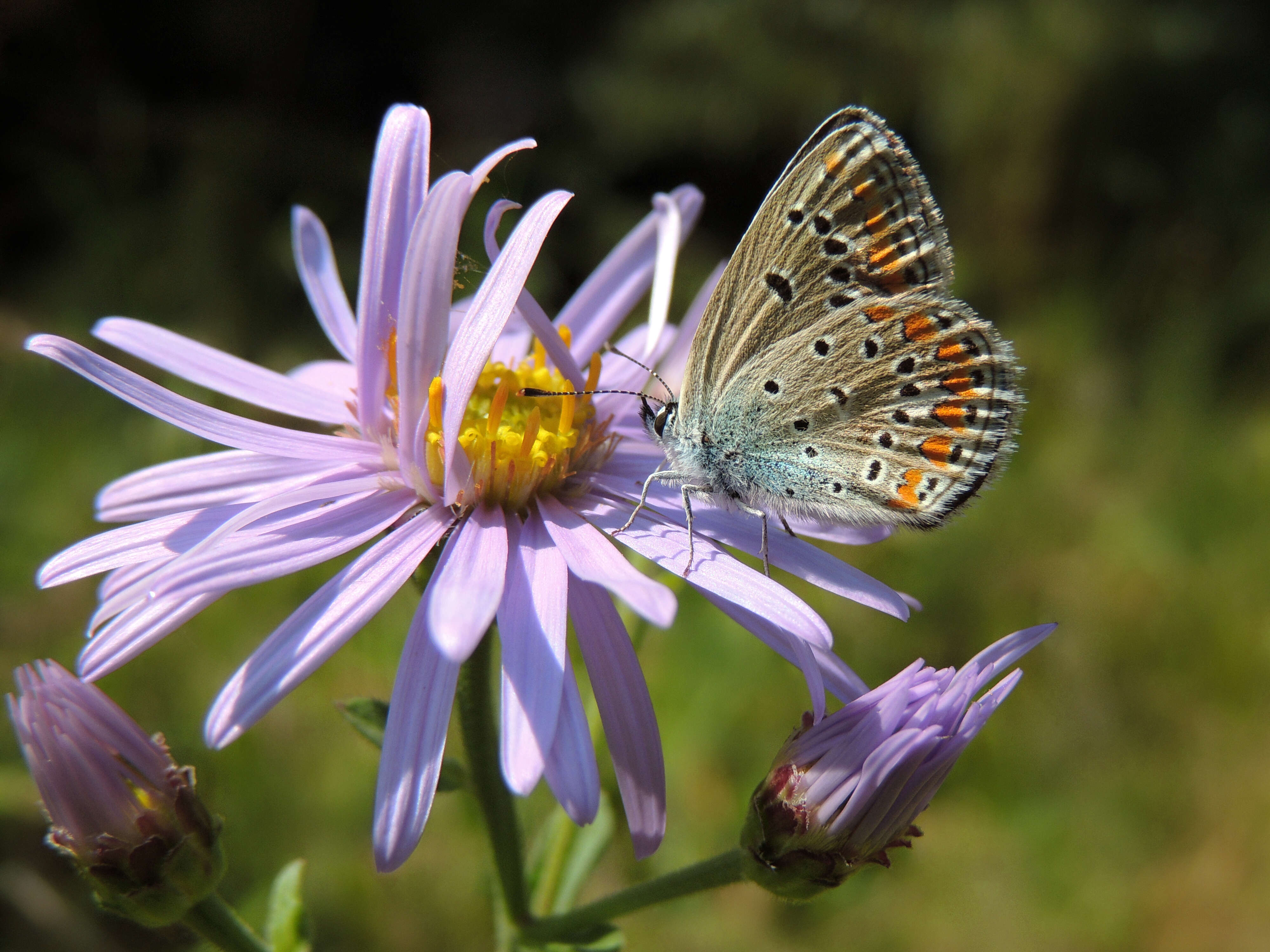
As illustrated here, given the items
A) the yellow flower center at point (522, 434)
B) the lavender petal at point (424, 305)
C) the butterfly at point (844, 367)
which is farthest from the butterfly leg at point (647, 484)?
the lavender petal at point (424, 305)

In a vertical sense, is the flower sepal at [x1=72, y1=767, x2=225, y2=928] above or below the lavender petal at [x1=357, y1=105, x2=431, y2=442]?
below

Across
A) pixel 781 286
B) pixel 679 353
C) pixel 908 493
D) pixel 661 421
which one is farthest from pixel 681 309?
pixel 908 493

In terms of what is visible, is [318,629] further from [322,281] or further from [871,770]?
[322,281]

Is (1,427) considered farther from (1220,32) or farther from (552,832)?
(1220,32)

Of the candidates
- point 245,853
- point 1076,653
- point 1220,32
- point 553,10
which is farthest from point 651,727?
point 1220,32

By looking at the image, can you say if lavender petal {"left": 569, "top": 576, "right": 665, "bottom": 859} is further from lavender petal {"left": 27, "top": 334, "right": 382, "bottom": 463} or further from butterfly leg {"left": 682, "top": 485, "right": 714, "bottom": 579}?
lavender petal {"left": 27, "top": 334, "right": 382, "bottom": 463}

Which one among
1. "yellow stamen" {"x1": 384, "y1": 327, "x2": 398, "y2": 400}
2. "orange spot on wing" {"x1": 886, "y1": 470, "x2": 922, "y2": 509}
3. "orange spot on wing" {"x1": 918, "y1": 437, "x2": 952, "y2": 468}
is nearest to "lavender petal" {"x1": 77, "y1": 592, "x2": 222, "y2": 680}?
"yellow stamen" {"x1": 384, "y1": 327, "x2": 398, "y2": 400}

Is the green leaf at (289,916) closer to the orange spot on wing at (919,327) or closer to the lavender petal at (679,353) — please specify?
the lavender petal at (679,353)
